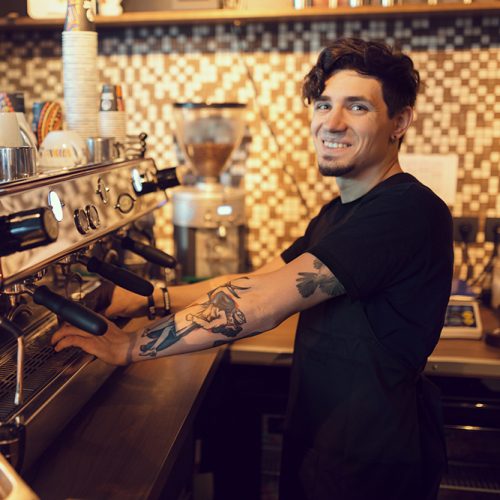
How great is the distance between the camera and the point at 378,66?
4.26ft

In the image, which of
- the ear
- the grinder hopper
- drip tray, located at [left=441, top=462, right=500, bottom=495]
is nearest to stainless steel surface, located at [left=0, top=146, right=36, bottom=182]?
the ear

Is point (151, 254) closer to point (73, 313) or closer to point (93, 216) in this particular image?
point (93, 216)

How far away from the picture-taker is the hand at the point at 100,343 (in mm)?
1170

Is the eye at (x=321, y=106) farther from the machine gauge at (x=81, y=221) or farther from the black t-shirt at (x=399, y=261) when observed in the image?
the machine gauge at (x=81, y=221)

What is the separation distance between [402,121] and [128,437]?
0.77m

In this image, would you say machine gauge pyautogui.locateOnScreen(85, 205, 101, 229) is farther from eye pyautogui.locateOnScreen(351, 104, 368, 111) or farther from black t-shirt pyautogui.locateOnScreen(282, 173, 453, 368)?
eye pyautogui.locateOnScreen(351, 104, 368, 111)

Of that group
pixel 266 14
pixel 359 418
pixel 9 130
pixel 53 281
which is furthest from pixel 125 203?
pixel 266 14

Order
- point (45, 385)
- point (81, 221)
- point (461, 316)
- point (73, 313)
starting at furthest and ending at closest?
point (461, 316)
point (81, 221)
point (45, 385)
point (73, 313)

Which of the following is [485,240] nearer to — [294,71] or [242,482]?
[294,71]

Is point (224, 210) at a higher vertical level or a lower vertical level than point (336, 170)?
lower

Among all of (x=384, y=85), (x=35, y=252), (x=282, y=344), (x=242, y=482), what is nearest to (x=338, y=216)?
(x=384, y=85)

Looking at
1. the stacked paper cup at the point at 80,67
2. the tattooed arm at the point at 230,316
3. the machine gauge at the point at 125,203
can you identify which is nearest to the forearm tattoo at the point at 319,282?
the tattooed arm at the point at 230,316

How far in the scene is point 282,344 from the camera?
1712mm

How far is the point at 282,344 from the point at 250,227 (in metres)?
0.67
